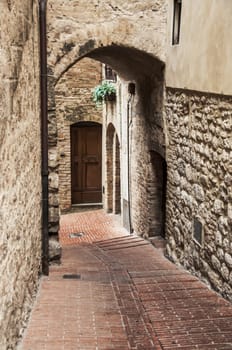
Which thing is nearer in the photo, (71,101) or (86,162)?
(71,101)

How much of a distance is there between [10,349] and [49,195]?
329 cm

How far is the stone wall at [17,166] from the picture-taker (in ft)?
11.6

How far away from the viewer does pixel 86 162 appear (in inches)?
583

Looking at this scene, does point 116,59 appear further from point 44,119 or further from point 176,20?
point 44,119

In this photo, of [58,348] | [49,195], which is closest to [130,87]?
[49,195]

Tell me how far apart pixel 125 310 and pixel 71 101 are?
956cm

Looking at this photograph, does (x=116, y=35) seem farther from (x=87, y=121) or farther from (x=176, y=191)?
(x=87, y=121)

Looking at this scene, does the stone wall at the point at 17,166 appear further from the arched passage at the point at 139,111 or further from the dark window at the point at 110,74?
the dark window at the point at 110,74

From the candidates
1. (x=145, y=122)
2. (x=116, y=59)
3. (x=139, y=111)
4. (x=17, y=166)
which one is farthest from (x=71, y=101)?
(x=17, y=166)

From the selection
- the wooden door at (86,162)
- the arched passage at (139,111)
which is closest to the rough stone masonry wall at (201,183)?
the arched passage at (139,111)

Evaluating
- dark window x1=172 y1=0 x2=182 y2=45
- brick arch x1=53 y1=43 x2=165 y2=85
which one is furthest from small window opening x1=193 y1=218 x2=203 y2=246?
brick arch x1=53 y1=43 x2=165 y2=85

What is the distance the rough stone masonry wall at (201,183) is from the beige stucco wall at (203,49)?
149 mm

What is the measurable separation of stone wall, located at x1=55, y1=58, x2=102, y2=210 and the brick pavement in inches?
261

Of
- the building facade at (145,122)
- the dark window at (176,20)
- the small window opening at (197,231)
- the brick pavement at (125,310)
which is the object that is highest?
the dark window at (176,20)
